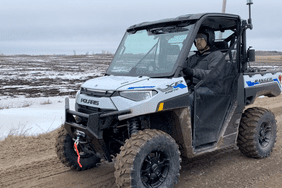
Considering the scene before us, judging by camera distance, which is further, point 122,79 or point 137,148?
point 122,79

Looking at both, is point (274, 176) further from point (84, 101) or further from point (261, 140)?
point (84, 101)

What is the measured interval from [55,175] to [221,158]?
2943 millimetres

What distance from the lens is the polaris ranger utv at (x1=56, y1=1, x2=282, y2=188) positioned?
362 cm

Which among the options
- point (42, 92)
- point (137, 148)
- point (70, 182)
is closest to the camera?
point (137, 148)

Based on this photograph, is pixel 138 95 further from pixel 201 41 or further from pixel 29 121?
pixel 29 121

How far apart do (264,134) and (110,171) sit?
9.50ft

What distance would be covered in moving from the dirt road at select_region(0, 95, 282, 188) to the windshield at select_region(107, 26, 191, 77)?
169 cm

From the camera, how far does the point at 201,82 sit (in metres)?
4.16

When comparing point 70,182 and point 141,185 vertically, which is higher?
point 141,185

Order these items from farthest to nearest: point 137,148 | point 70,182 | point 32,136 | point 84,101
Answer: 1. point 32,136
2. point 70,182
3. point 84,101
4. point 137,148

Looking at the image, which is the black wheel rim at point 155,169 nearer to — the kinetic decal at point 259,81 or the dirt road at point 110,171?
the dirt road at point 110,171

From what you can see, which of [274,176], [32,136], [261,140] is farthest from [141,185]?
[32,136]

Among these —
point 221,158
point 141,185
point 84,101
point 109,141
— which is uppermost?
point 84,101

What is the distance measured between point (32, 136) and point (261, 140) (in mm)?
4835
